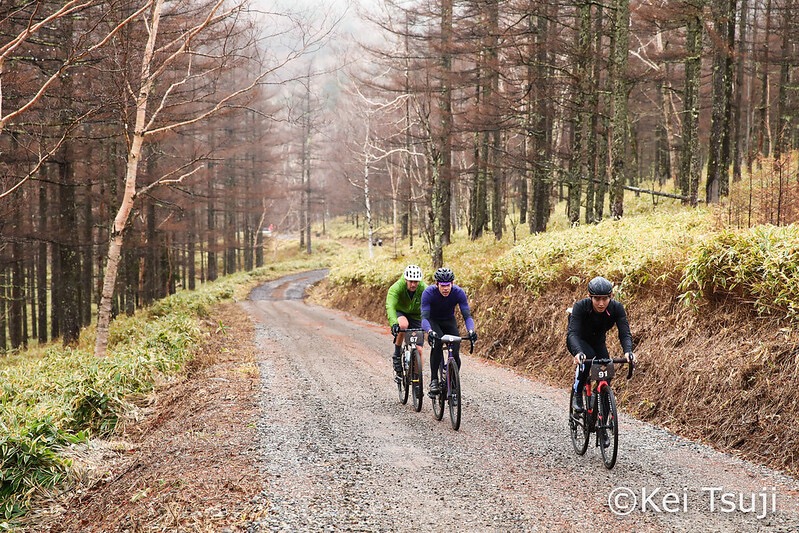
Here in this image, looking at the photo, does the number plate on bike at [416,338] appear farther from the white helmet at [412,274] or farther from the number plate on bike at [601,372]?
the number plate on bike at [601,372]

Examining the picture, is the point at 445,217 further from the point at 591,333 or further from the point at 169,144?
the point at 591,333

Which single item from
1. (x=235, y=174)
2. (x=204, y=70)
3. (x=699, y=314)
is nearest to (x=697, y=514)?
(x=699, y=314)

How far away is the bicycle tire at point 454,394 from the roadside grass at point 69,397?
475 centimetres

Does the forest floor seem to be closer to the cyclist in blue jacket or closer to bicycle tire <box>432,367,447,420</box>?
bicycle tire <box>432,367,447,420</box>

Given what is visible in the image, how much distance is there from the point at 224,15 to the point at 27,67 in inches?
314

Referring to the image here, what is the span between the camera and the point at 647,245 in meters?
11.0

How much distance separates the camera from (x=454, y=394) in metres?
7.88

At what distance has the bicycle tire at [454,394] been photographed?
303 inches

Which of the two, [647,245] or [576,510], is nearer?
[576,510]

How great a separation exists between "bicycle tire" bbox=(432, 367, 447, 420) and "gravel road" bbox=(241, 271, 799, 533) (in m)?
0.17

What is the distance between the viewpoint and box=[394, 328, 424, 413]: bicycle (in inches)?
340

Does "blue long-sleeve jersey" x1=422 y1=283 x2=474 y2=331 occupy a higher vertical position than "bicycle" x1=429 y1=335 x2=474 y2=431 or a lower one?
higher

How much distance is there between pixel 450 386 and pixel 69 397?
6.21 m

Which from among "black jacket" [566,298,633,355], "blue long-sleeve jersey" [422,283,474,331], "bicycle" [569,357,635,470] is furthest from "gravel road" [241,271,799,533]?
"blue long-sleeve jersey" [422,283,474,331]
